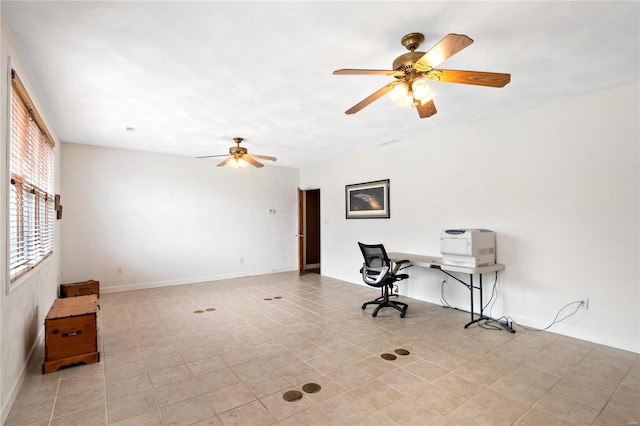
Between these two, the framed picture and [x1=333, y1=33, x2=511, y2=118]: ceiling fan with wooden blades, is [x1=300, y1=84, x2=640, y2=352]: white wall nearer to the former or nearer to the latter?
the framed picture

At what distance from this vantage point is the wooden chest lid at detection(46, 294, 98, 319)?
293cm

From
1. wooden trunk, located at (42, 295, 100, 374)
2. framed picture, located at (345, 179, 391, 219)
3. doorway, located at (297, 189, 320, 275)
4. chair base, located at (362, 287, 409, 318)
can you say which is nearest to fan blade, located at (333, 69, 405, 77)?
chair base, located at (362, 287, 409, 318)

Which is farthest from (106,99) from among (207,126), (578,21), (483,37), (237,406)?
(578,21)

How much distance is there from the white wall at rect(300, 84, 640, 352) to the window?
3.92 meters

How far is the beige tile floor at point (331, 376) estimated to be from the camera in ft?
7.02

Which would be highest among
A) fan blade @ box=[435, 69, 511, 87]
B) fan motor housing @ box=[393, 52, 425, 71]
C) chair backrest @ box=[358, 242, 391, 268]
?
fan motor housing @ box=[393, 52, 425, 71]

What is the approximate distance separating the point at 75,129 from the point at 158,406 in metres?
4.23

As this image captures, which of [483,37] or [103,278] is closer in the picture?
[483,37]

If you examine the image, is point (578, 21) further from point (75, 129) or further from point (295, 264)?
point (295, 264)

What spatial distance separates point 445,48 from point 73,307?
3.98 metres

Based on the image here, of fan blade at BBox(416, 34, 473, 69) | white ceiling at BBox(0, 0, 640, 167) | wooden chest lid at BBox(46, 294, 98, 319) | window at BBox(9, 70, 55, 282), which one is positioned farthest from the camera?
wooden chest lid at BBox(46, 294, 98, 319)

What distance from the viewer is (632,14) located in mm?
2041

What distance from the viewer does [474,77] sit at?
2240mm

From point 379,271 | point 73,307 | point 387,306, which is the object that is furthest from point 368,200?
point 73,307
